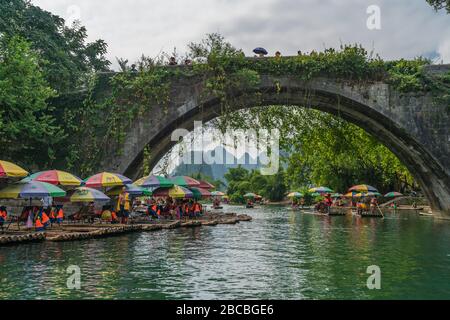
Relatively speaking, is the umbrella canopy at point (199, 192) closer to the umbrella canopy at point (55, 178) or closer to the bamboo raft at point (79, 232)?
the bamboo raft at point (79, 232)

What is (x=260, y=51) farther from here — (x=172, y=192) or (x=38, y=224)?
(x=38, y=224)

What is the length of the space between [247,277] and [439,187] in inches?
655

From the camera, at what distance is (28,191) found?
14.4m

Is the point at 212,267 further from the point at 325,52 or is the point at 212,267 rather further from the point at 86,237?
the point at 325,52

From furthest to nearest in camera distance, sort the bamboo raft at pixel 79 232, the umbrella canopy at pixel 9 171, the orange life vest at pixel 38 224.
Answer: the orange life vest at pixel 38 224 → the umbrella canopy at pixel 9 171 → the bamboo raft at pixel 79 232

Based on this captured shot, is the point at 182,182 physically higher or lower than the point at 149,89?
lower

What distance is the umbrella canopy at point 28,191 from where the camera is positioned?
14352mm

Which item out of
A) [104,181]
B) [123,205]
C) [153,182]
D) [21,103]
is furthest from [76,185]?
[21,103]

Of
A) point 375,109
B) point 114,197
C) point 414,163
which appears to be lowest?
point 114,197

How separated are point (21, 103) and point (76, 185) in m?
4.38

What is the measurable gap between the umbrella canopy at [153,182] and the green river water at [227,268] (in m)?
4.41

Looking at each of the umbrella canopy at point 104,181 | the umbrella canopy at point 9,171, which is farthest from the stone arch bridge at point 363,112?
the umbrella canopy at point 9,171
